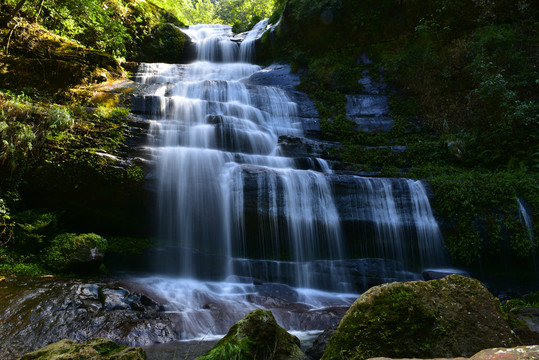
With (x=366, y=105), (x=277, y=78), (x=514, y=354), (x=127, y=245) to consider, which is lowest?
(x=514, y=354)

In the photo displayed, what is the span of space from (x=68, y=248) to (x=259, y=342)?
17.2ft

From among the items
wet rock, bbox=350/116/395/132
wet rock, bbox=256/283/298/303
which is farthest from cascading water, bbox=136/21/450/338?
wet rock, bbox=350/116/395/132

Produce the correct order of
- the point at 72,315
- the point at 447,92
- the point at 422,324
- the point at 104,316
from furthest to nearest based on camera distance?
the point at 447,92 < the point at 104,316 < the point at 72,315 < the point at 422,324

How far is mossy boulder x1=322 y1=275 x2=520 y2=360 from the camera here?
246cm

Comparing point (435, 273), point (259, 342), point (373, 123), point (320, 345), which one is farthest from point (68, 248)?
point (373, 123)

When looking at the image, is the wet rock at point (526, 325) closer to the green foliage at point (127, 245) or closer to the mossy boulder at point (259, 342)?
the mossy boulder at point (259, 342)

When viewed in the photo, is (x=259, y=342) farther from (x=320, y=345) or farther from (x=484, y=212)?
(x=484, y=212)

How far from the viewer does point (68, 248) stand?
20.7 feet

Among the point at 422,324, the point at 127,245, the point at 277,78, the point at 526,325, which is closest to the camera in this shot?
the point at 422,324

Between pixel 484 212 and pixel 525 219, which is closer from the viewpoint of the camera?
pixel 525 219

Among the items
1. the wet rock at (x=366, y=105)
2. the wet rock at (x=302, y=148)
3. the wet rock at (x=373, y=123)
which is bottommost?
the wet rock at (x=302, y=148)

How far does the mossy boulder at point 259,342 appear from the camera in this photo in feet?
9.54

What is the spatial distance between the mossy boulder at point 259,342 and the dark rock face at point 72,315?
1734mm

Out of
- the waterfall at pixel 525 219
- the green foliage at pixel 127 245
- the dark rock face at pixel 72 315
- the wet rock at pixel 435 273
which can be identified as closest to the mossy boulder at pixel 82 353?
the dark rock face at pixel 72 315
